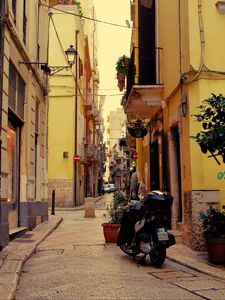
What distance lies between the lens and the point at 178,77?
11.2 metres

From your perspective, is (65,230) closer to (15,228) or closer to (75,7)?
(15,228)

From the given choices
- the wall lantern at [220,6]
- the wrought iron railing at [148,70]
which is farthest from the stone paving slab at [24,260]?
the wrought iron railing at [148,70]

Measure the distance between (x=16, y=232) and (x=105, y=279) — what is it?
5.53 meters

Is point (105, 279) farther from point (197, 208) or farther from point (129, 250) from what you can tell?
point (197, 208)

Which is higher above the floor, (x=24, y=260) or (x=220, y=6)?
(x=220, y=6)

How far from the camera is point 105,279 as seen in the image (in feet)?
22.3

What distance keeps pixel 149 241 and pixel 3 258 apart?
265 centimetres

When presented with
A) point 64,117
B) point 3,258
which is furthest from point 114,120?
point 3,258

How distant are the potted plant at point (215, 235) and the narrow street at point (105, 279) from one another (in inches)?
23.3

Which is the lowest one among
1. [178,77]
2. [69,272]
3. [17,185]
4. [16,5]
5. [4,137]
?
[69,272]

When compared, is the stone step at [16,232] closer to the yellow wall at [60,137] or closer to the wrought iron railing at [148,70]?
the wrought iron railing at [148,70]

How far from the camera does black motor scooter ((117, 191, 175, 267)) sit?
25.9 ft

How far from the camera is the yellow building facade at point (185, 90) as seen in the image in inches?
384

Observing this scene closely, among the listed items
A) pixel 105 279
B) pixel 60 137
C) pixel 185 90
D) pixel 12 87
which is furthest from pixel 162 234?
pixel 60 137
